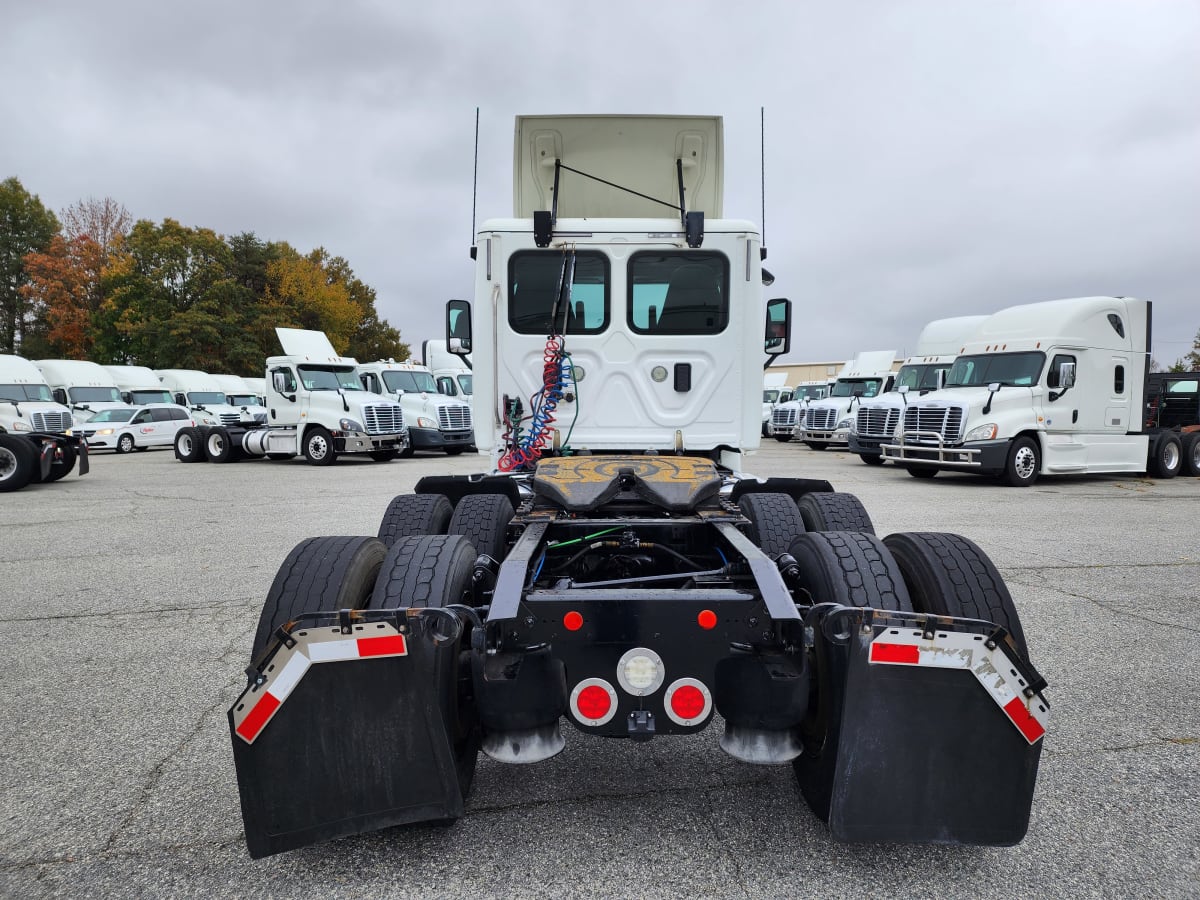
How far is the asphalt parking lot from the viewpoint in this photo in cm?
215

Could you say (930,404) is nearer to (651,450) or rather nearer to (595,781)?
(651,450)

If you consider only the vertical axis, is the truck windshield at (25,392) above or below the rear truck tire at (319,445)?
above

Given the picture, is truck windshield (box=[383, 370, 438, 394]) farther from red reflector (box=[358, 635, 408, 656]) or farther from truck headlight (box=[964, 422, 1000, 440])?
red reflector (box=[358, 635, 408, 656])

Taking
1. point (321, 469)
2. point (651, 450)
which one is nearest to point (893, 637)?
point (651, 450)

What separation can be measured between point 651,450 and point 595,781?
2.61 metres

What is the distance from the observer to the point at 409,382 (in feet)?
66.0

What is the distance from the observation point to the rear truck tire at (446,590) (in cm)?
227

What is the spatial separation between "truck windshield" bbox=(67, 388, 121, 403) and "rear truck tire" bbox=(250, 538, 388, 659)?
27.6 m

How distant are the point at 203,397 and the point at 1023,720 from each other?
33.8 m

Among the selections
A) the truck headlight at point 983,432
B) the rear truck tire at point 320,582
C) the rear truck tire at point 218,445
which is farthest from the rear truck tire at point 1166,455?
the rear truck tire at point 218,445

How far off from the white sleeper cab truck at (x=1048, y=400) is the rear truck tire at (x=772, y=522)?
10.4 meters

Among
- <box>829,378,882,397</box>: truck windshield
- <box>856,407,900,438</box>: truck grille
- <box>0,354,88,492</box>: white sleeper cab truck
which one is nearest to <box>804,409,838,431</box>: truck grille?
<box>829,378,882,397</box>: truck windshield

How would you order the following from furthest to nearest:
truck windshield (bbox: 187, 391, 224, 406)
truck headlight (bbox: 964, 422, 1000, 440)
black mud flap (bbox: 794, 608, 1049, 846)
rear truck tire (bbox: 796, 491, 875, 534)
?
truck windshield (bbox: 187, 391, 224, 406) < truck headlight (bbox: 964, 422, 1000, 440) < rear truck tire (bbox: 796, 491, 875, 534) < black mud flap (bbox: 794, 608, 1049, 846)

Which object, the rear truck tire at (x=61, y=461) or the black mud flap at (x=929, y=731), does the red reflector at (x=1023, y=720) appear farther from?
the rear truck tire at (x=61, y=461)
